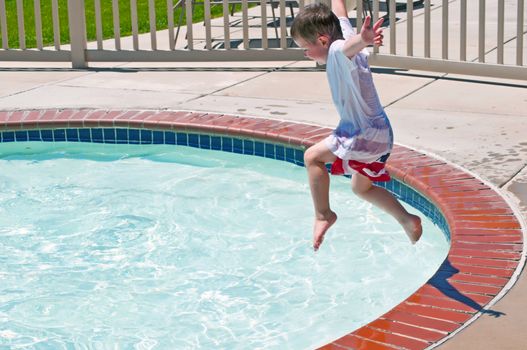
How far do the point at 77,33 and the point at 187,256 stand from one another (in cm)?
485

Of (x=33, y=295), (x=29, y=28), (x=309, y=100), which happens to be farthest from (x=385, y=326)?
(x=29, y=28)

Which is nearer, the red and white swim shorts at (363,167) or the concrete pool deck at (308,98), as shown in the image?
the red and white swim shorts at (363,167)

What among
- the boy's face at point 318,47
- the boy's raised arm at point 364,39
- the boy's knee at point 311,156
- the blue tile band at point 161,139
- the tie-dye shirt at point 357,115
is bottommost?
the blue tile band at point 161,139

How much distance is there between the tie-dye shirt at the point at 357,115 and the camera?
4762mm

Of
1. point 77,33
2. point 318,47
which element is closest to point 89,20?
point 77,33

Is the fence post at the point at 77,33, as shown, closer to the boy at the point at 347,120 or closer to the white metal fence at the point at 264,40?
the white metal fence at the point at 264,40

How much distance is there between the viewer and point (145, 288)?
5.81m

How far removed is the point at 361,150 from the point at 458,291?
797 millimetres

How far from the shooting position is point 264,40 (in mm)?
10117

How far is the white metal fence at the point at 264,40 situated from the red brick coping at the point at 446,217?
204 centimetres

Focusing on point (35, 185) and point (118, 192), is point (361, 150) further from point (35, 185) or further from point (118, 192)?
point (35, 185)

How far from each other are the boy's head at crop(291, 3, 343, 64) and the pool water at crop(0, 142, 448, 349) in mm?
1389

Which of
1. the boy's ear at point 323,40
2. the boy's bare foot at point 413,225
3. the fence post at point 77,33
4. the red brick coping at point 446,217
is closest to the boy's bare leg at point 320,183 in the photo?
the boy's bare foot at point 413,225

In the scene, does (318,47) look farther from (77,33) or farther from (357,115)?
(77,33)
